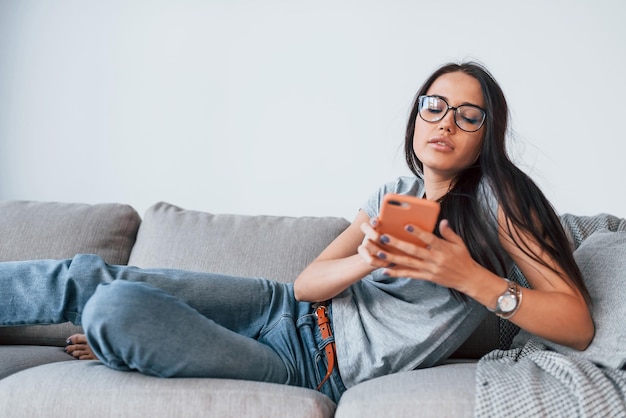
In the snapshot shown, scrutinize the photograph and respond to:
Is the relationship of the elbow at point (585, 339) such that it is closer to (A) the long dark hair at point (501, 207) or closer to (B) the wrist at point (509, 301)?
(A) the long dark hair at point (501, 207)

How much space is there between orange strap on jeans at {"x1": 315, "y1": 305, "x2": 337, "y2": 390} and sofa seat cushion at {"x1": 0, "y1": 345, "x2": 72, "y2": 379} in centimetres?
72

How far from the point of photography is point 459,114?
5.45 ft

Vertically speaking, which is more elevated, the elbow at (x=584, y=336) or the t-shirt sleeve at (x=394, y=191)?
the t-shirt sleeve at (x=394, y=191)

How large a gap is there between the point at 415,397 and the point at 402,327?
28cm

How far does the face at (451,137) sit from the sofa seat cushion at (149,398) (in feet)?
2.14

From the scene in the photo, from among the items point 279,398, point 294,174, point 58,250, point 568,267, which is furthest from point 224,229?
point 568,267

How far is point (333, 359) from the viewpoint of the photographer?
1597 millimetres

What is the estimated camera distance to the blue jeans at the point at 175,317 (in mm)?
1343

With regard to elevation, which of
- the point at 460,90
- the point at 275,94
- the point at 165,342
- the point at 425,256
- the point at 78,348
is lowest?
the point at 78,348

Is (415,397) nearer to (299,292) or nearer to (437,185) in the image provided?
(299,292)

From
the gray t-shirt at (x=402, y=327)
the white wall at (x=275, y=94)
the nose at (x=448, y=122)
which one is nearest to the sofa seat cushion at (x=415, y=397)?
the gray t-shirt at (x=402, y=327)

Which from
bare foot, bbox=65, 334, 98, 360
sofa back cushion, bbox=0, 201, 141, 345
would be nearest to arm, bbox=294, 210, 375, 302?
bare foot, bbox=65, 334, 98, 360

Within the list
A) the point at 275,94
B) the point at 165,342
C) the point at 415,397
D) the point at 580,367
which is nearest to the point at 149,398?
the point at 165,342

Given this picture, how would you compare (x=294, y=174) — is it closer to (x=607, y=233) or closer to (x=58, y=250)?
(x=58, y=250)
